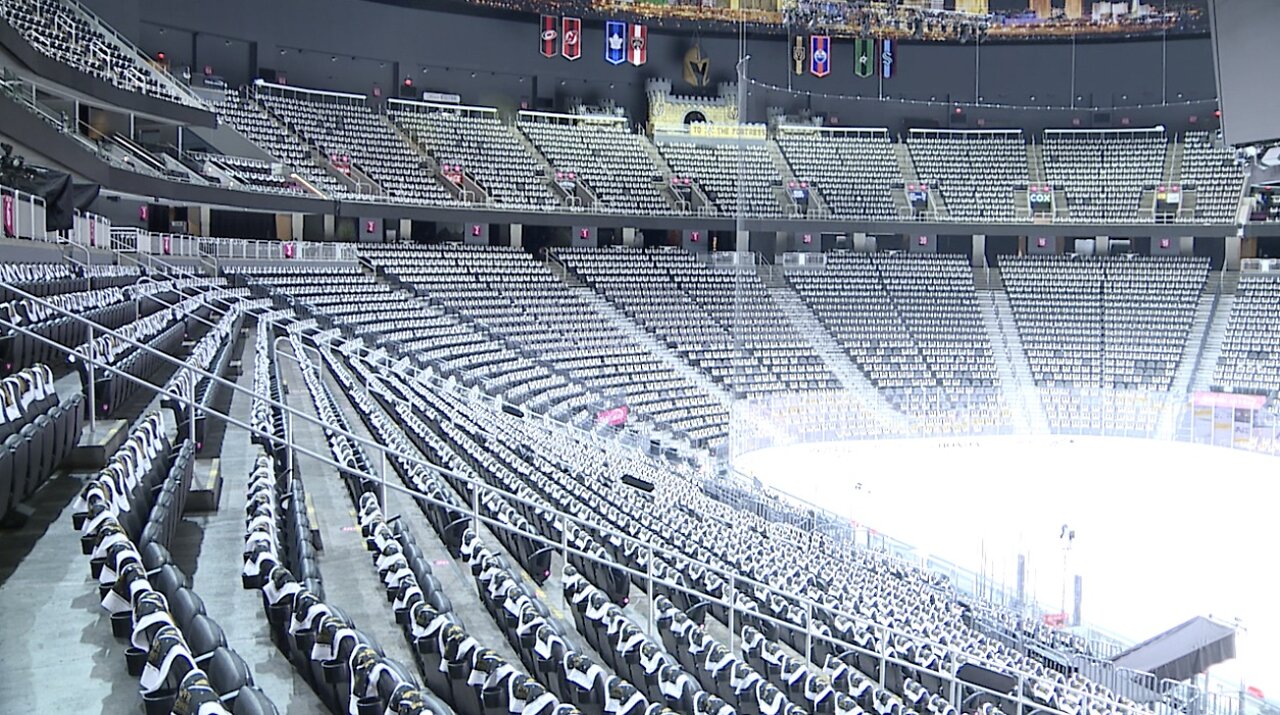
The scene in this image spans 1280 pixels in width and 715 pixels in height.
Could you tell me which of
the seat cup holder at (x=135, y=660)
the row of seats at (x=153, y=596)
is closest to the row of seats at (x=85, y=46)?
the row of seats at (x=153, y=596)

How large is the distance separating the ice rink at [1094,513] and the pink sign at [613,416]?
3.88m

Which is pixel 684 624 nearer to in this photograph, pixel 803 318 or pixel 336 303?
pixel 336 303

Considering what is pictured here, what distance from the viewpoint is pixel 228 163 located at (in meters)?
40.2

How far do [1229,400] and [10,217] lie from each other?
122 ft

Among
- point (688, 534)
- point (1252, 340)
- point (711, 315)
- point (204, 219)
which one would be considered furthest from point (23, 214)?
point (1252, 340)

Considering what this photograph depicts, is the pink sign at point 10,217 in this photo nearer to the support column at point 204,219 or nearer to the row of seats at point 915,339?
the support column at point 204,219

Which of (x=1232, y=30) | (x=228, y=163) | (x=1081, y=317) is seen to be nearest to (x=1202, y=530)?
(x=1232, y=30)

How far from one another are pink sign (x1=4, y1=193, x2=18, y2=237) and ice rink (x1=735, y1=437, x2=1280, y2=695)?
17.4 m

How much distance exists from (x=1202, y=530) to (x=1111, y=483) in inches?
223

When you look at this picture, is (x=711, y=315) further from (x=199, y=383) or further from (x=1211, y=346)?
(x=199, y=383)

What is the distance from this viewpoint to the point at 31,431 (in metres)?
8.34

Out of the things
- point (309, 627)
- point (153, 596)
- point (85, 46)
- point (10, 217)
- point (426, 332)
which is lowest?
point (309, 627)

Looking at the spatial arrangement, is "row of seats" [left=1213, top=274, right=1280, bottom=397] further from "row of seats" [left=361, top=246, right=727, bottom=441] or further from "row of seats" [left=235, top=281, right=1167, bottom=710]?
"row of seats" [left=235, top=281, right=1167, bottom=710]

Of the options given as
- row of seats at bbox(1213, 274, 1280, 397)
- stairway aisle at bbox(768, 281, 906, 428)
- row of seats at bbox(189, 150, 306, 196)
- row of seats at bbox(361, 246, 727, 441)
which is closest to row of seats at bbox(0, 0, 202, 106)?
row of seats at bbox(189, 150, 306, 196)
